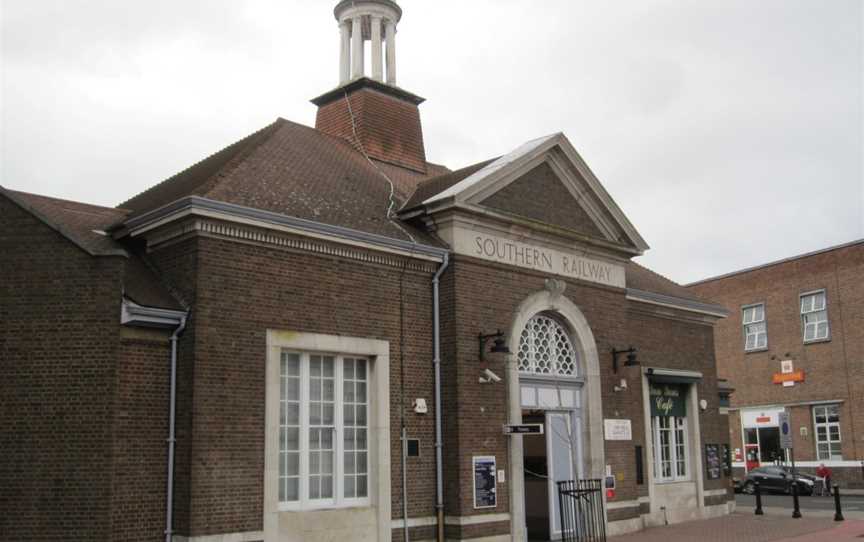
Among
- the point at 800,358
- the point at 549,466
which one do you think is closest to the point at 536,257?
the point at 549,466

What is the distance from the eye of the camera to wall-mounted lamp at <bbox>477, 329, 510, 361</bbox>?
623 inches

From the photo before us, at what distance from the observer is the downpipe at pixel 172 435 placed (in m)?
12.3

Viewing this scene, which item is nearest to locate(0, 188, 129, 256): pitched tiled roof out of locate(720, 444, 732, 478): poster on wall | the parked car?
locate(720, 444, 732, 478): poster on wall

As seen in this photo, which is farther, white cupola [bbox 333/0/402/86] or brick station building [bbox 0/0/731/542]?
white cupola [bbox 333/0/402/86]

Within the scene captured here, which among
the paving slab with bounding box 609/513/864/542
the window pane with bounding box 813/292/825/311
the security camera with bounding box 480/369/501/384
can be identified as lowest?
the paving slab with bounding box 609/513/864/542

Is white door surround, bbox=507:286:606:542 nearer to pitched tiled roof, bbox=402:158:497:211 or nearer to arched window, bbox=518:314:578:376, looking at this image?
arched window, bbox=518:314:578:376

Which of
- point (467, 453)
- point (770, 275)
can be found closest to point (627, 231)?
point (467, 453)

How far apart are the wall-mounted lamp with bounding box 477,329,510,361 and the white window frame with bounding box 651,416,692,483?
690cm

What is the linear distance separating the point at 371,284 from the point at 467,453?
3.34 m

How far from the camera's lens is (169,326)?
12742 millimetres

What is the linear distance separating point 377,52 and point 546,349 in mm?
9308

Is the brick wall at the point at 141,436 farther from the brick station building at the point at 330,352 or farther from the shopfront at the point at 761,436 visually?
the shopfront at the point at 761,436

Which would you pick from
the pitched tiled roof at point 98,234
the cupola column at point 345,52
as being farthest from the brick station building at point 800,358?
the pitched tiled roof at point 98,234

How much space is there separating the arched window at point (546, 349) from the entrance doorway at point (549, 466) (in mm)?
880
